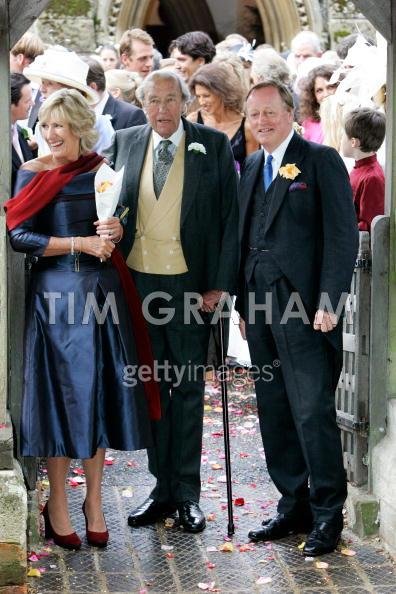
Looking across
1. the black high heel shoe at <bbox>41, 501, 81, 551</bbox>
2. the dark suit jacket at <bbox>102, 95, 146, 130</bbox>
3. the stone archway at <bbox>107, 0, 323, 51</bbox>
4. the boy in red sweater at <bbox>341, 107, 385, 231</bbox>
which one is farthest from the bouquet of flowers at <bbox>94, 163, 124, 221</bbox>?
the stone archway at <bbox>107, 0, 323, 51</bbox>

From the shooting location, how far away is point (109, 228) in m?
5.72

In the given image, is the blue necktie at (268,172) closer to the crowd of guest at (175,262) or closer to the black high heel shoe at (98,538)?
the crowd of guest at (175,262)

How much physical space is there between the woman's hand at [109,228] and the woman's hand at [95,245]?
2 centimetres

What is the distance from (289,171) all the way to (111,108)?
300cm

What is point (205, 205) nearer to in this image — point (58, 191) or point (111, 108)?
point (58, 191)

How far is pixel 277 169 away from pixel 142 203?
73cm

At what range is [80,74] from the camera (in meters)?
7.98

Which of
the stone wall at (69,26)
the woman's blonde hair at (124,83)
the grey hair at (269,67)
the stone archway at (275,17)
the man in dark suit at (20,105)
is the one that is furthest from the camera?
the stone archway at (275,17)

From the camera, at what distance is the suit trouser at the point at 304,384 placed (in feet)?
19.3

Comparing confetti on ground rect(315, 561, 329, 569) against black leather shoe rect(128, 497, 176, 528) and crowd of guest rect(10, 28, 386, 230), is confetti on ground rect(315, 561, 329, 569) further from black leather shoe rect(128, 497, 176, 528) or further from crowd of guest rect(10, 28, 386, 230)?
crowd of guest rect(10, 28, 386, 230)

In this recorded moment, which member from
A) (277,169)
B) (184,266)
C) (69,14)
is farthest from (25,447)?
(69,14)

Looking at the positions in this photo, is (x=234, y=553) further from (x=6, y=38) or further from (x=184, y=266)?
(x=6, y=38)

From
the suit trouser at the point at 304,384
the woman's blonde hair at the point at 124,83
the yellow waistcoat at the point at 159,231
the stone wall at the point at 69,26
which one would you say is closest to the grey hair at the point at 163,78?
the yellow waistcoat at the point at 159,231

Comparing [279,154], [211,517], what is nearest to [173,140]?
[279,154]
